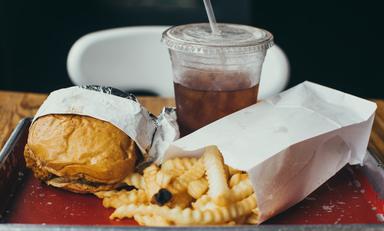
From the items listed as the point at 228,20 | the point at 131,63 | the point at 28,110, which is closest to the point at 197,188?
the point at 28,110

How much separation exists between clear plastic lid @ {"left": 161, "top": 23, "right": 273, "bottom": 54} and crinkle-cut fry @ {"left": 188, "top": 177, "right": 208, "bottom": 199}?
290mm

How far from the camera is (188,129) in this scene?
1181 mm

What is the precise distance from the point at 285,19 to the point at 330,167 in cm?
218

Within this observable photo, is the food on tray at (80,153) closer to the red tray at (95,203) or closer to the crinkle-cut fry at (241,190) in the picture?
the red tray at (95,203)

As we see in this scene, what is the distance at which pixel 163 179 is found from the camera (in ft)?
2.96

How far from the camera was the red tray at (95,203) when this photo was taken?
3.06ft

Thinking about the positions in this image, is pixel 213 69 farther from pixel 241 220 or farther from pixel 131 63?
pixel 131 63

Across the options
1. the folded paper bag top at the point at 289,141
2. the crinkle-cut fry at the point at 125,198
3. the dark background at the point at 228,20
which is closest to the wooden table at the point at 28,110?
the folded paper bag top at the point at 289,141

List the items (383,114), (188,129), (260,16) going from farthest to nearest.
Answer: (260,16)
(383,114)
(188,129)

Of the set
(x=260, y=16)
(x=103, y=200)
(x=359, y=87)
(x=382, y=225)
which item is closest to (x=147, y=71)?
(x=103, y=200)

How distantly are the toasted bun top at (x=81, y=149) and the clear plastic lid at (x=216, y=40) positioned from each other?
232mm

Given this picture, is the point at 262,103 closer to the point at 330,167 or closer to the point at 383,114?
the point at 330,167

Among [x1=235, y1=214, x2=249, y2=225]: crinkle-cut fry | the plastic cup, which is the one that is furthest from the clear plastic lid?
[x1=235, y1=214, x2=249, y2=225]: crinkle-cut fry

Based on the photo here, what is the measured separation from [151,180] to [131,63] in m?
0.98
